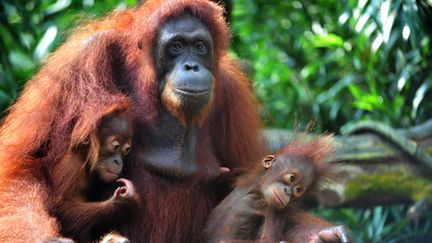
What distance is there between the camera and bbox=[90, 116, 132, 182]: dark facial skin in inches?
172

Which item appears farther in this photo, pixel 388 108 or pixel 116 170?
pixel 388 108

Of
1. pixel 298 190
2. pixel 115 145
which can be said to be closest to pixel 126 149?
pixel 115 145

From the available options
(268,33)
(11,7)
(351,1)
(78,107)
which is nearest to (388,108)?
(351,1)

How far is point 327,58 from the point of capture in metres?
8.38

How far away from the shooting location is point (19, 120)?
4508mm

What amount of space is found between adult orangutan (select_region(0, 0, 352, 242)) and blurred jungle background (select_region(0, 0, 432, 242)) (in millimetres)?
650

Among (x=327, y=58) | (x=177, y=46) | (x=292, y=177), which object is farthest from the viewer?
(x=327, y=58)

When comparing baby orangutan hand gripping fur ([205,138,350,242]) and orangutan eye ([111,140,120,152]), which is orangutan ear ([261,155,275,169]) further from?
orangutan eye ([111,140,120,152])

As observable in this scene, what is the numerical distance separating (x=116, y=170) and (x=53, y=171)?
12.4 inches

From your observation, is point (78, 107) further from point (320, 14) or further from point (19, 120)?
point (320, 14)

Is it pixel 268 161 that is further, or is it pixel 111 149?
pixel 268 161

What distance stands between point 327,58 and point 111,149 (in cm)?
441

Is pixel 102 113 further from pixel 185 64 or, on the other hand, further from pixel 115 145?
pixel 185 64

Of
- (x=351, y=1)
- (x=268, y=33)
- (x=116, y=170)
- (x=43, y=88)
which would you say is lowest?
(x=268, y=33)
